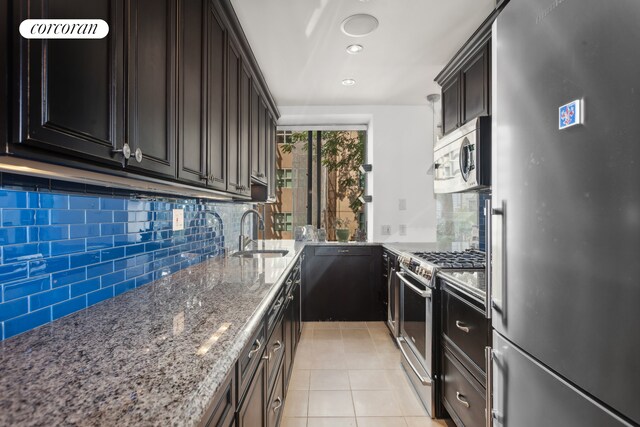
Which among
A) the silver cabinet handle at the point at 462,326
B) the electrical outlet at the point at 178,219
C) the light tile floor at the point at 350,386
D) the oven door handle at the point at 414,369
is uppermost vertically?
the electrical outlet at the point at 178,219

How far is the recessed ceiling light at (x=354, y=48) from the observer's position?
8.67 ft

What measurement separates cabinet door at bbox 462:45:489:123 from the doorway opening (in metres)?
2.12

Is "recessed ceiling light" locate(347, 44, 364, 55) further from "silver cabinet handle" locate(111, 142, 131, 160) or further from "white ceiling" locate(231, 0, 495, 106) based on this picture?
"silver cabinet handle" locate(111, 142, 131, 160)

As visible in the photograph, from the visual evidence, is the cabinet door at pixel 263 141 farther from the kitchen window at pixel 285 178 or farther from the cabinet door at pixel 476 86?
the cabinet door at pixel 476 86

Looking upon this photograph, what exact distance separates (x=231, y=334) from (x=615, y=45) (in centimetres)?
116

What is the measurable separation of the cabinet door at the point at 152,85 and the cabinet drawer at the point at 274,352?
846mm

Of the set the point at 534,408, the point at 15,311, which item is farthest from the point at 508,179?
the point at 15,311

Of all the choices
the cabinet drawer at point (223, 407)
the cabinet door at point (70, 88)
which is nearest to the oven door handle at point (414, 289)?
the cabinet drawer at point (223, 407)

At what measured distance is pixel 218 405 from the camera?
810mm

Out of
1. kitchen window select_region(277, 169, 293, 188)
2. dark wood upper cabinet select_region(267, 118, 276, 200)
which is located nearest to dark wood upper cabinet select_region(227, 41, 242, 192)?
dark wood upper cabinet select_region(267, 118, 276, 200)

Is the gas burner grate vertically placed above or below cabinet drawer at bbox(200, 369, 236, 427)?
above

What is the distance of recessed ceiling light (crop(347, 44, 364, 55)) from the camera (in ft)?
8.67

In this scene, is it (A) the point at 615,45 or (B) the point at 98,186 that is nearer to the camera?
(A) the point at 615,45

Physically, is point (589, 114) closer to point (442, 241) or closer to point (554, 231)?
point (554, 231)
